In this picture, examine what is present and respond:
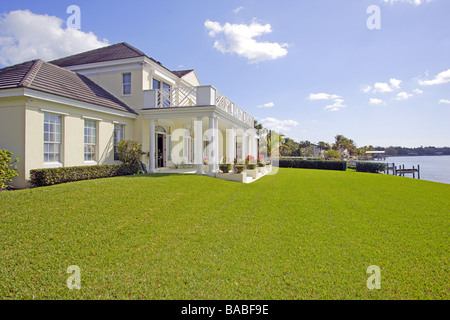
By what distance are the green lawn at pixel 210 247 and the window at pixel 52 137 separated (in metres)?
3.40

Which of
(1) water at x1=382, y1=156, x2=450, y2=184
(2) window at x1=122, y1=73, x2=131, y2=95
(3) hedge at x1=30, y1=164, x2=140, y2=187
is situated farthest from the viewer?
(1) water at x1=382, y1=156, x2=450, y2=184

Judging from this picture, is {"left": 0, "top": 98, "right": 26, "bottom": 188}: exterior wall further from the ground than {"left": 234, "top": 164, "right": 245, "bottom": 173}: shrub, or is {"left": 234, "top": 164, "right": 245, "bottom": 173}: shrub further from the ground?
{"left": 0, "top": 98, "right": 26, "bottom": 188}: exterior wall

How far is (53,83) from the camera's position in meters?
11.1

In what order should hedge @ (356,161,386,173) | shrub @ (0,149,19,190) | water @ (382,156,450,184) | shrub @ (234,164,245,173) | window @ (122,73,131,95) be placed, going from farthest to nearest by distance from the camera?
water @ (382,156,450,184), hedge @ (356,161,386,173), window @ (122,73,131,95), shrub @ (234,164,245,173), shrub @ (0,149,19,190)

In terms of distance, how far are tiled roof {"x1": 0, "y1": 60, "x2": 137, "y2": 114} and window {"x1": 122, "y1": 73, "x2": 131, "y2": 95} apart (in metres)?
1.02

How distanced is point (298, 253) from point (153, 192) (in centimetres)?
563

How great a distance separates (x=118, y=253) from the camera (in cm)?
440

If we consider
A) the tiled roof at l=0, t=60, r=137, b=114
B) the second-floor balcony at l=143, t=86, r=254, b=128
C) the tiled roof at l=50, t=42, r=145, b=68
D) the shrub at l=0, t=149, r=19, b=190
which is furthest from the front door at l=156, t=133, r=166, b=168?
the shrub at l=0, t=149, r=19, b=190

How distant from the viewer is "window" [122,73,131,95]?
1563cm

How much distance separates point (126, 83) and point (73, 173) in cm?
765

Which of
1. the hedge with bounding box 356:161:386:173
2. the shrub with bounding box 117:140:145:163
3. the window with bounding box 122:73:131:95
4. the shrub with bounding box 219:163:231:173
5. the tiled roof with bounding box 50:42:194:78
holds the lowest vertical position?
the hedge with bounding box 356:161:386:173

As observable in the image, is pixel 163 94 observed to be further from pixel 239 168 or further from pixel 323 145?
pixel 323 145

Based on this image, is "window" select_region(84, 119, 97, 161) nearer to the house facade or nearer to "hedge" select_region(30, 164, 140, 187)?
the house facade
